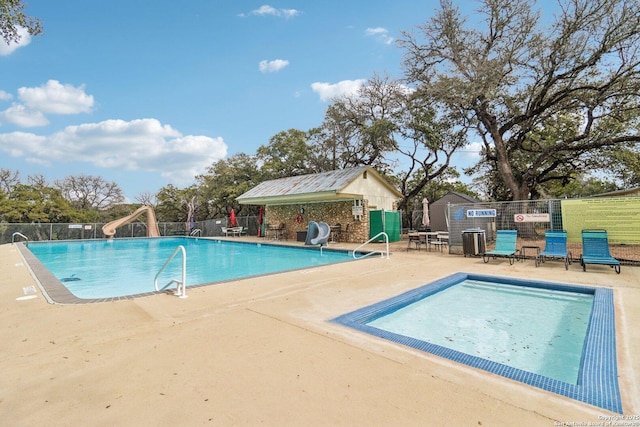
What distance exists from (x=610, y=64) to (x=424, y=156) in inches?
417

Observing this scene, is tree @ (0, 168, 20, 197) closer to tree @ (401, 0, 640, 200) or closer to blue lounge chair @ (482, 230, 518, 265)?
tree @ (401, 0, 640, 200)

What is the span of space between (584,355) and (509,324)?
1.54m

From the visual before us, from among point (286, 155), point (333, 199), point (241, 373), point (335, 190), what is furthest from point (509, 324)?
point (286, 155)

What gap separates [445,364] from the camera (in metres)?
2.62

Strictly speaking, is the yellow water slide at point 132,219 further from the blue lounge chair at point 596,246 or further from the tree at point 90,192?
the blue lounge chair at point 596,246

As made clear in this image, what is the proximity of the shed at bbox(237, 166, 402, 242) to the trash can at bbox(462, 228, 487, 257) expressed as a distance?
626cm

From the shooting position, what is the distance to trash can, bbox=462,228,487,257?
31.2 feet

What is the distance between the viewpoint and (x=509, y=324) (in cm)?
430

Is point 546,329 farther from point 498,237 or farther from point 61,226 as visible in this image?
point 61,226

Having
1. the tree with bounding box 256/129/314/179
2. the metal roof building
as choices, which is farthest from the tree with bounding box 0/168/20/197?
the metal roof building

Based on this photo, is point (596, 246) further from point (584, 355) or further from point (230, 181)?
point (230, 181)

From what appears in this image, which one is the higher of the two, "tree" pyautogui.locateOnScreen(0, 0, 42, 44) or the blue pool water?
"tree" pyautogui.locateOnScreen(0, 0, 42, 44)

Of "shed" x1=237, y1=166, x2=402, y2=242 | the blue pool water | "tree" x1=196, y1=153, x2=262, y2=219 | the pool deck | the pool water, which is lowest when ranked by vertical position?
the pool water

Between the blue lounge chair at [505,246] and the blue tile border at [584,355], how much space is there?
3.22 metres
